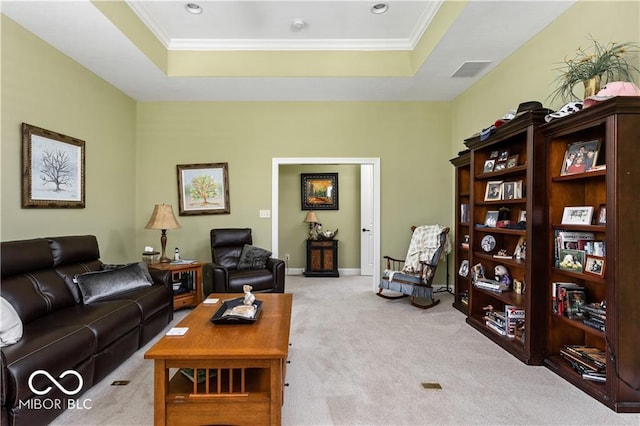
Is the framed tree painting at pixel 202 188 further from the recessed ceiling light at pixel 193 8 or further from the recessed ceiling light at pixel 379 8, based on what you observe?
the recessed ceiling light at pixel 379 8

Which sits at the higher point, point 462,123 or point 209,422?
point 462,123

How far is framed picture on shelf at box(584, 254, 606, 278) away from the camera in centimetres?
213

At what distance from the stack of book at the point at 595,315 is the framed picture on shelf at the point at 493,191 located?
3.93 ft

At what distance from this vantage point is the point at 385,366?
8.35ft

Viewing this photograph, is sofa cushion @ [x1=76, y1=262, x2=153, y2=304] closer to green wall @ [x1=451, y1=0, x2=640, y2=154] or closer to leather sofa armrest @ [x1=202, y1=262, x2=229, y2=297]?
leather sofa armrest @ [x1=202, y1=262, x2=229, y2=297]

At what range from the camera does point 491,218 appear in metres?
3.43

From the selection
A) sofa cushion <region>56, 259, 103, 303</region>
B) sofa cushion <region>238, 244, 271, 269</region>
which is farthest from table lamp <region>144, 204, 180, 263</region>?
sofa cushion <region>56, 259, 103, 303</region>

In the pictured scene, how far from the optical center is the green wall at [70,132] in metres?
2.82

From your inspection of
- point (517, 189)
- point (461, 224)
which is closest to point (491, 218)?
point (517, 189)

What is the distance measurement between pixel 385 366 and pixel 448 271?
282 centimetres

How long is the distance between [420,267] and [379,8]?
10.2 feet

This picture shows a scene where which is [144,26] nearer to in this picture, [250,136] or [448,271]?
[250,136]

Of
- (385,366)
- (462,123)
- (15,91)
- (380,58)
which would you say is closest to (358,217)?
(462,123)

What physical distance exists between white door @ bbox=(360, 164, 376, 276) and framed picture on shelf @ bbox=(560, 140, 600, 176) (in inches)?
153
